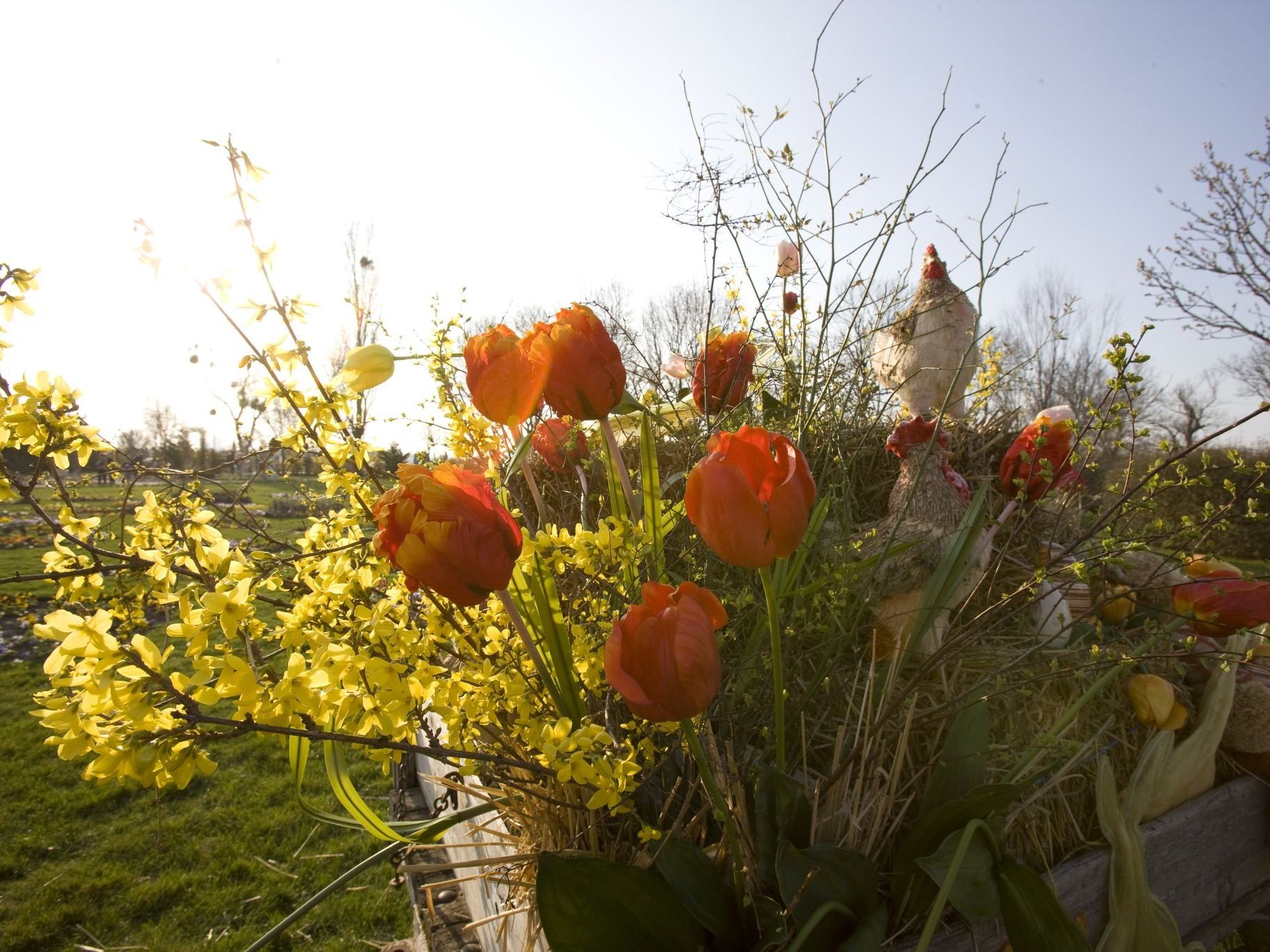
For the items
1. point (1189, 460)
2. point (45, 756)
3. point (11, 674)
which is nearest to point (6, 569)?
point (11, 674)

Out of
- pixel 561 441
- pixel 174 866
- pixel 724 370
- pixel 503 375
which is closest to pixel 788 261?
pixel 724 370

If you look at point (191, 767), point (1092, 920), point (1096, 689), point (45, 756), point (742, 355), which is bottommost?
point (45, 756)

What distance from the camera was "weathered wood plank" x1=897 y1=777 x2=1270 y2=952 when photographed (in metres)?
1.07

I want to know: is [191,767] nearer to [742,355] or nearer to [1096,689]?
[742,355]

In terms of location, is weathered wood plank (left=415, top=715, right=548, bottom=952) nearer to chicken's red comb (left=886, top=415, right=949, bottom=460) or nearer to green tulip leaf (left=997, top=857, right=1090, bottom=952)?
green tulip leaf (left=997, top=857, right=1090, bottom=952)

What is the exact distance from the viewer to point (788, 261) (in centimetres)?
124

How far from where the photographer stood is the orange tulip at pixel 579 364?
2.58 ft

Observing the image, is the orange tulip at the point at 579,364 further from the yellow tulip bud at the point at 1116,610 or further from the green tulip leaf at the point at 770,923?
the yellow tulip bud at the point at 1116,610

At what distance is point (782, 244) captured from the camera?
127 cm

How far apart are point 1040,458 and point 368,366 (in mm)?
931

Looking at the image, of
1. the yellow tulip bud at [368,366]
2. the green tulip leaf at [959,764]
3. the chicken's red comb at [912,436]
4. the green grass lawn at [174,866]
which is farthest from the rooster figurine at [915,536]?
the green grass lawn at [174,866]

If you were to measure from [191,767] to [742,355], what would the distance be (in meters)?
0.85

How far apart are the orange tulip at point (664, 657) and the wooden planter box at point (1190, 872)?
518mm

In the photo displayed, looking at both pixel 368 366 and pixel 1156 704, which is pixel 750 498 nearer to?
pixel 368 366
